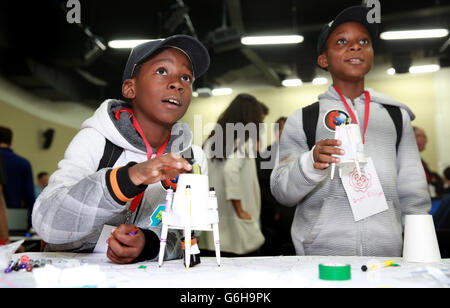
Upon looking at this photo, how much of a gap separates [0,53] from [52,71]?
2.95 feet

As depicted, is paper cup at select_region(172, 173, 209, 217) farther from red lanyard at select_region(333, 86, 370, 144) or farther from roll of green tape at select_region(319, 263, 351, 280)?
red lanyard at select_region(333, 86, 370, 144)

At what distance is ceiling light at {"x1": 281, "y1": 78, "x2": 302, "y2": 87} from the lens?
7.18m

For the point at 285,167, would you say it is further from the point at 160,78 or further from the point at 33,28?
the point at 33,28

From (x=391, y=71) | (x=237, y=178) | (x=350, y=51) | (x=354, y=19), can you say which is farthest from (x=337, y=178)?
(x=391, y=71)

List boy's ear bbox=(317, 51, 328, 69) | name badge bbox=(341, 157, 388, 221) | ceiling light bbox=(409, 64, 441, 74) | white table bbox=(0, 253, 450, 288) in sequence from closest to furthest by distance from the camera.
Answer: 1. white table bbox=(0, 253, 450, 288)
2. name badge bbox=(341, 157, 388, 221)
3. boy's ear bbox=(317, 51, 328, 69)
4. ceiling light bbox=(409, 64, 441, 74)

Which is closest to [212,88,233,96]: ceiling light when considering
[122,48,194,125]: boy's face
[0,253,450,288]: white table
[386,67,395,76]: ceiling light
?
[386,67,395,76]: ceiling light

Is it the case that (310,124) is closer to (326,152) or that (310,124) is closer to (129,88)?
(326,152)

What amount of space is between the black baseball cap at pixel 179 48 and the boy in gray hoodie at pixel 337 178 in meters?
0.45

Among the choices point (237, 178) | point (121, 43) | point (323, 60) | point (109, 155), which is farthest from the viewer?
point (121, 43)

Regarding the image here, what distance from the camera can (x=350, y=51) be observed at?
5.74 ft

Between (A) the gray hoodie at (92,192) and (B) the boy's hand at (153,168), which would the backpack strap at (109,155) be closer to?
(A) the gray hoodie at (92,192)

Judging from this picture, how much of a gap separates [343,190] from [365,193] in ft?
0.30

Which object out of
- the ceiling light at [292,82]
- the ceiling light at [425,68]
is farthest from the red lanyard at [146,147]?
the ceiling light at [425,68]
